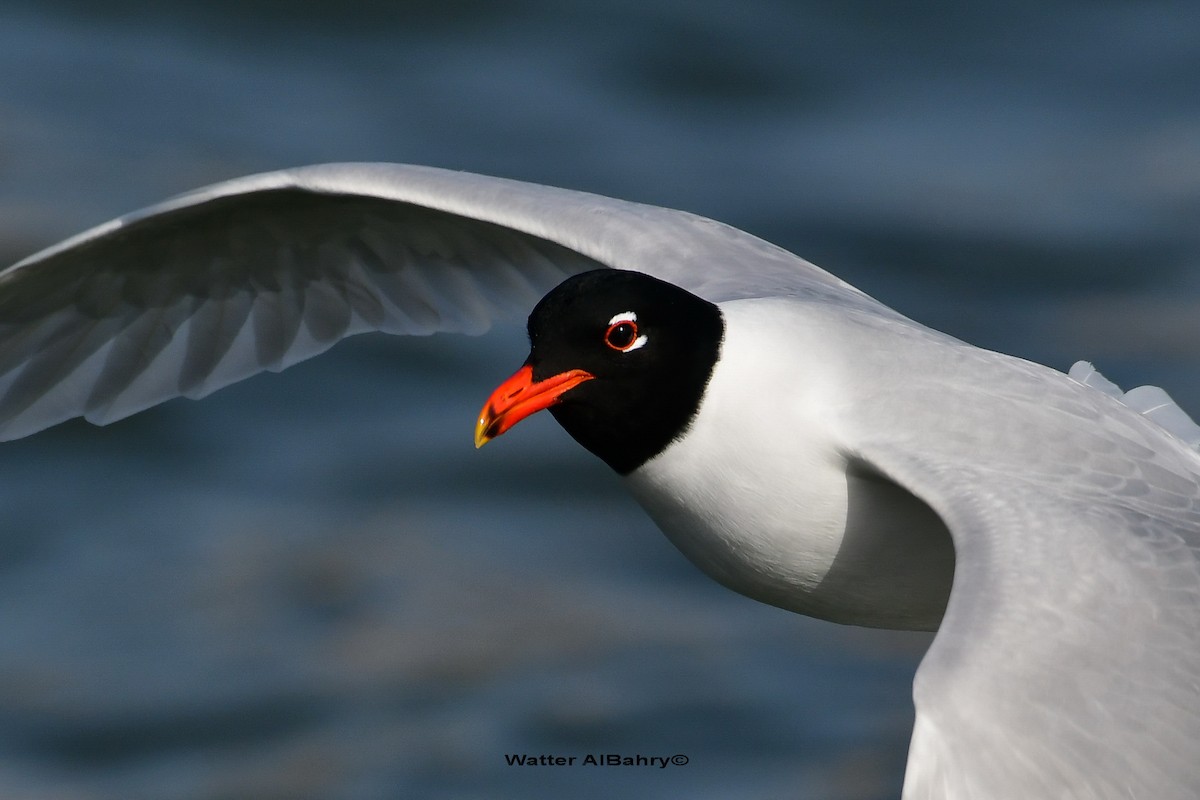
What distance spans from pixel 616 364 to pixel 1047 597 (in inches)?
62.2

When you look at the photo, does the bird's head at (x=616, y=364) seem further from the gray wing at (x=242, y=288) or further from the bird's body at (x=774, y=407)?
the gray wing at (x=242, y=288)

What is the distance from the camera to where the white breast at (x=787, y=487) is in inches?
225

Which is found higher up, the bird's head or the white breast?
the bird's head

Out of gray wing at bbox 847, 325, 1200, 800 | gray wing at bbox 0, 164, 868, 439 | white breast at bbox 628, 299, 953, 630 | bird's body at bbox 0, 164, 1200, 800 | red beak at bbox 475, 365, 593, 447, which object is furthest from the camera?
gray wing at bbox 0, 164, 868, 439

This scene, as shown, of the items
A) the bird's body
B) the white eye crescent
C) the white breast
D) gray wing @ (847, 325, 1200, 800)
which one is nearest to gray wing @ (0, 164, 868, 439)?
the bird's body

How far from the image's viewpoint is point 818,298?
21.0 ft

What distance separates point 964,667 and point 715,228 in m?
2.91

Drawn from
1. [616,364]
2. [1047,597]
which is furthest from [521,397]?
[1047,597]

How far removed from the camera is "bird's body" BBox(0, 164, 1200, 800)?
448 centimetres

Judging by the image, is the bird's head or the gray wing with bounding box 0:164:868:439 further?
the gray wing with bounding box 0:164:868:439

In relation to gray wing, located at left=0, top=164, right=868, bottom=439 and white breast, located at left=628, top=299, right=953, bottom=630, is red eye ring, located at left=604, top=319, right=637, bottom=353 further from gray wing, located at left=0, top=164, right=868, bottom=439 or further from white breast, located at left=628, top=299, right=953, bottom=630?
gray wing, located at left=0, top=164, right=868, bottom=439

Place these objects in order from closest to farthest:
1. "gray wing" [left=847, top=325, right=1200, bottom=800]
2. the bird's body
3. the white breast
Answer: "gray wing" [left=847, top=325, right=1200, bottom=800] < the bird's body < the white breast

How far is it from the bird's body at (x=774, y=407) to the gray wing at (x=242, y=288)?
0.04ft

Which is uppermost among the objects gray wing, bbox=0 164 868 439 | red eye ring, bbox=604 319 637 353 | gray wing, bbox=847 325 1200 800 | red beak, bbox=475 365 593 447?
gray wing, bbox=0 164 868 439
